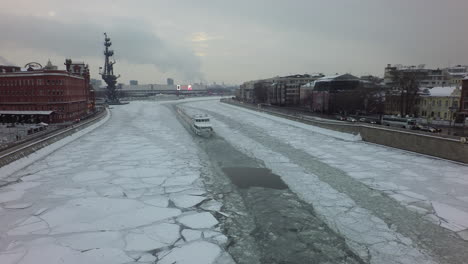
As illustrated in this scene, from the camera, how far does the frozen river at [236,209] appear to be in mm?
9367

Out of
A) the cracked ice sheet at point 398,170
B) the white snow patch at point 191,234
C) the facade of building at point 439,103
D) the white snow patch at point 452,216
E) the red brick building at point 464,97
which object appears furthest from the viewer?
the facade of building at point 439,103

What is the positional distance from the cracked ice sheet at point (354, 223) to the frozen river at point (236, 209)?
0.05 meters

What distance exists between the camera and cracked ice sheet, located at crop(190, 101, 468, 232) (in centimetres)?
1438

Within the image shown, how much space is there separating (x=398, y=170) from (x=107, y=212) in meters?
16.6

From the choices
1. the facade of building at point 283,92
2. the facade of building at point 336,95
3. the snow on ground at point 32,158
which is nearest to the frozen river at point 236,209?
the snow on ground at point 32,158

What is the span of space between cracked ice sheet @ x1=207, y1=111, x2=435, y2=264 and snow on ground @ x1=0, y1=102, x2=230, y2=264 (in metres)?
4.47

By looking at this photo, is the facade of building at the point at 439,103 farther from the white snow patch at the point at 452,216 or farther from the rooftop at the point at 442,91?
the white snow patch at the point at 452,216

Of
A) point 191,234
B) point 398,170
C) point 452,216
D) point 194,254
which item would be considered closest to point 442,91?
point 398,170

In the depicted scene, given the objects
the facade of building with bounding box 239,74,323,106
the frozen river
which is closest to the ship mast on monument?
the facade of building with bounding box 239,74,323,106

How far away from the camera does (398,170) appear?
61.5ft

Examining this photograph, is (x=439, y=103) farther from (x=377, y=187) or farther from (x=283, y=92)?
(x=283, y=92)

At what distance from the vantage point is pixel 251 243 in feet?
32.5

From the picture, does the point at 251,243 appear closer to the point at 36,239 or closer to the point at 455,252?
the point at 455,252

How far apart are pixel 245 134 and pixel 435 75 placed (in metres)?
85.8
